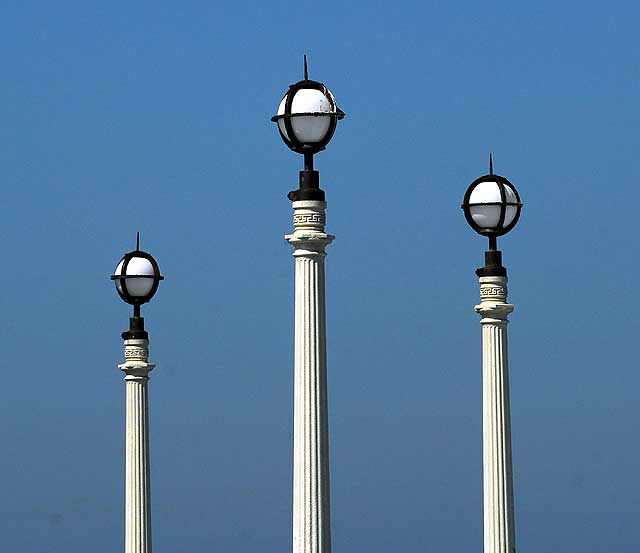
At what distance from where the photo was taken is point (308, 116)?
2148 cm

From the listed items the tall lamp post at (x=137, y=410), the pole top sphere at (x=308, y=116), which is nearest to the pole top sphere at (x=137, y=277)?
the tall lamp post at (x=137, y=410)

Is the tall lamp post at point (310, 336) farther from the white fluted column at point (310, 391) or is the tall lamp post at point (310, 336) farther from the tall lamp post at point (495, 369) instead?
the tall lamp post at point (495, 369)

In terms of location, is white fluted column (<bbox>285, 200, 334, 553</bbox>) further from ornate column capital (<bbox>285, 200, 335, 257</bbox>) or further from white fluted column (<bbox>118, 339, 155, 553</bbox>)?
white fluted column (<bbox>118, 339, 155, 553</bbox>)

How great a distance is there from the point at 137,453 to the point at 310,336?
10811 mm

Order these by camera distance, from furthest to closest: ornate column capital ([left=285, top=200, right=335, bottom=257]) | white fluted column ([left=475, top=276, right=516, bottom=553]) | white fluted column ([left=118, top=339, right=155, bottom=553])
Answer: white fluted column ([left=118, top=339, right=155, bottom=553]) < white fluted column ([left=475, top=276, right=516, bottom=553]) < ornate column capital ([left=285, top=200, right=335, bottom=257])

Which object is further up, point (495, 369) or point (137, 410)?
point (495, 369)

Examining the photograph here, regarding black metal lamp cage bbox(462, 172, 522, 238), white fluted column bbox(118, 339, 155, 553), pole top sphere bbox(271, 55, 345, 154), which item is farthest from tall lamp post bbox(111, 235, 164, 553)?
→ pole top sphere bbox(271, 55, 345, 154)

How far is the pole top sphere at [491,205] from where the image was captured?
91.0ft

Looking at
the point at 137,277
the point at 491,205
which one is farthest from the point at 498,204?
the point at 137,277

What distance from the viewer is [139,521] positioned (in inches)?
1235

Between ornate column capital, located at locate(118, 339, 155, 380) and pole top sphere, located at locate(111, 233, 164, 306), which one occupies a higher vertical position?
pole top sphere, located at locate(111, 233, 164, 306)

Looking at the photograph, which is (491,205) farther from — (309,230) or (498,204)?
(309,230)

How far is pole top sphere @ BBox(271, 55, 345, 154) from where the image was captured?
2152 centimetres

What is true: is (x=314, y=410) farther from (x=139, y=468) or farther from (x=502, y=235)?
(x=139, y=468)
